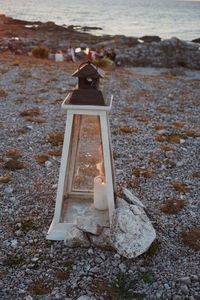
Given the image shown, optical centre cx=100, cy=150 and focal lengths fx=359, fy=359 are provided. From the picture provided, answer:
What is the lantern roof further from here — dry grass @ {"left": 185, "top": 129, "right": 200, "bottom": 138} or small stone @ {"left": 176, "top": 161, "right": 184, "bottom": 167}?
dry grass @ {"left": 185, "top": 129, "right": 200, "bottom": 138}

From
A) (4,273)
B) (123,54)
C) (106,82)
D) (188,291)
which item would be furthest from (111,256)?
(123,54)

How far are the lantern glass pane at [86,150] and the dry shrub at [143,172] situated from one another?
2.14 meters

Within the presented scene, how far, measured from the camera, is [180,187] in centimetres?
748

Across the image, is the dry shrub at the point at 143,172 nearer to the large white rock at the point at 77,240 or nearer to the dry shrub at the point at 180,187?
the dry shrub at the point at 180,187

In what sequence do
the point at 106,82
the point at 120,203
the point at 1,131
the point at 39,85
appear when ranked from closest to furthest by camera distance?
the point at 120,203 → the point at 1,131 → the point at 39,85 → the point at 106,82

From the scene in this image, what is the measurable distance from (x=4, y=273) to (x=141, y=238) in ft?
6.52

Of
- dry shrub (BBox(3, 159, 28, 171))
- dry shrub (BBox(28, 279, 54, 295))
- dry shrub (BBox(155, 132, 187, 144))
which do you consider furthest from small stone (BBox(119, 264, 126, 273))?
dry shrub (BBox(155, 132, 187, 144))

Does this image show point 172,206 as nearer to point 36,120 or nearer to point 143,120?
point 143,120

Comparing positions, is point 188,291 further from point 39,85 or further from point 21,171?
point 39,85

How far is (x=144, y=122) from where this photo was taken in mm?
11719

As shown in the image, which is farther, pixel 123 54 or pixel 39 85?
pixel 123 54

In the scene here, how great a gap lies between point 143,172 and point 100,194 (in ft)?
8.03

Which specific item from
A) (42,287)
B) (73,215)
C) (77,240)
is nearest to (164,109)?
(73,215)

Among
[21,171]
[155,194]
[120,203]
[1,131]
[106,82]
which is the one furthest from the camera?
[106,82]
